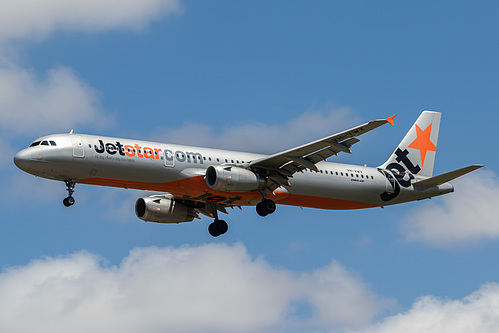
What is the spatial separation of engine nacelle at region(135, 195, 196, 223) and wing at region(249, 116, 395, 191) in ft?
23.1

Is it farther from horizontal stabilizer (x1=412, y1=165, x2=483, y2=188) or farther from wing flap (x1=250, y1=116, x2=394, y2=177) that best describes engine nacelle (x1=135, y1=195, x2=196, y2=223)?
horizontal stabilizer (x1=412, y1=165, x2=483, y2=188)

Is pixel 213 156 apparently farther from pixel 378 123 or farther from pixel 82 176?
pixel 378 123

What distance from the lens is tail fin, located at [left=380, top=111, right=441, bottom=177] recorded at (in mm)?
56584

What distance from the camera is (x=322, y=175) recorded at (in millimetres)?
51031

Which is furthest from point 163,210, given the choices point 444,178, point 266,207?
point 444,178

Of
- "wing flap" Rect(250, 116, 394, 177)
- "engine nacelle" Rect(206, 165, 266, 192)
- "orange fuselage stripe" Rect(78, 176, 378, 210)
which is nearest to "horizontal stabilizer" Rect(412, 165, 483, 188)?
"orange fuselage stripe" Rect(78, 176, 378, 210)

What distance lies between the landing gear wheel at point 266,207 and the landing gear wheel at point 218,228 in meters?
5.02

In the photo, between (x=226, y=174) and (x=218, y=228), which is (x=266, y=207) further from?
(x=218, y=228)

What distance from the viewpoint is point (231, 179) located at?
4688cm

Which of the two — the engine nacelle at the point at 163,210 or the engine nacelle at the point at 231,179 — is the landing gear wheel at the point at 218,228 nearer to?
the engine nacelle at the point at 163,210

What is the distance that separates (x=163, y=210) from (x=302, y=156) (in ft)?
33.9

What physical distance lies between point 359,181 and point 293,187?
4.59 meters

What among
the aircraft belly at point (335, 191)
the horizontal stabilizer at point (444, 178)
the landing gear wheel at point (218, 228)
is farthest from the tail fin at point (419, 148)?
the landing gear wheel at point (218, 228)

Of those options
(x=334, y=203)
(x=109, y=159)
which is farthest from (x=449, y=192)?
(x=109, y=159)
